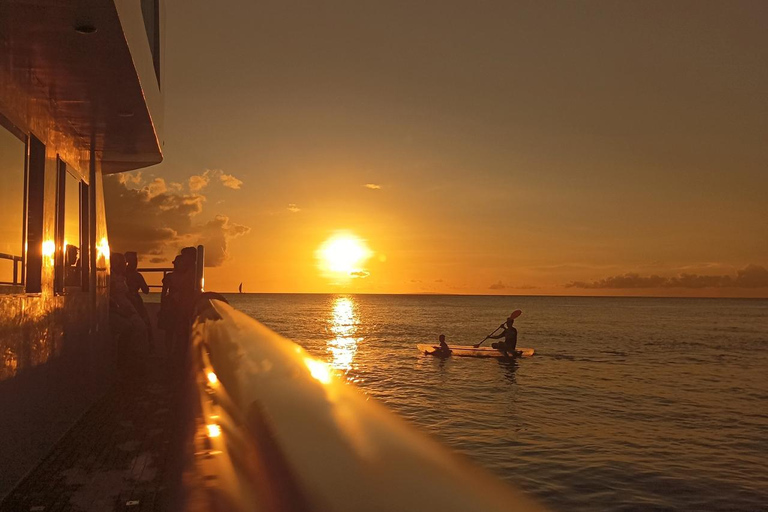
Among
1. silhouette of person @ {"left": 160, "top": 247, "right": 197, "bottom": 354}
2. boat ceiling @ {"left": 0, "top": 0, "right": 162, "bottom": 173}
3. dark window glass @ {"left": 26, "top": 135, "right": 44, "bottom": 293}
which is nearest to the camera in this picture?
boat ceiling @ {"left": 0, "top": 0, "right": 162, "bottom": 173}

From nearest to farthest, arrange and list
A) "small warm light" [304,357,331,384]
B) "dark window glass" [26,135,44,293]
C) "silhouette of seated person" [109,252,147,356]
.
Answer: "small warm light" [304,357,331,384]
"dark window glass" [26,135,44,293]
"silhouette of seated person" [109,252,147,356]

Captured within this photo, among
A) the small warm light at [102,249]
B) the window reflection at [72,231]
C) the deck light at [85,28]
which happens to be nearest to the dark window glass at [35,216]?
the window reflection at [72,231]

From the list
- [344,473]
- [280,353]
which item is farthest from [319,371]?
[344,473]

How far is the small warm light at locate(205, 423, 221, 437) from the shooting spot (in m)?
1.08

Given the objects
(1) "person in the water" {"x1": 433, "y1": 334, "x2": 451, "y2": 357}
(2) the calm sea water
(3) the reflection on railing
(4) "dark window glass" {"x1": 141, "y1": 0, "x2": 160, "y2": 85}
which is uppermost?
(4) "dark window glass" {"x1": 141, "y1": 0, "x2": 160, "y2": 85}

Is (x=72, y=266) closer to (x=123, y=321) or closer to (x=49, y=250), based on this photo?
(x=49, y=250)

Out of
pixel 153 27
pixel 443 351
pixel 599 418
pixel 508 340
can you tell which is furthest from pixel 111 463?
pixel 443 351

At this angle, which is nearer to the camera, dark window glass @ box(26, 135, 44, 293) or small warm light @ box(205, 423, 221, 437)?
small warm light @ box(205, 423, 221, 437)

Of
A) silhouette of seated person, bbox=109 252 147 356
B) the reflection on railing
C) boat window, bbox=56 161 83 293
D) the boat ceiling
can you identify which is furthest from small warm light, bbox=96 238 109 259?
the reflection on railing

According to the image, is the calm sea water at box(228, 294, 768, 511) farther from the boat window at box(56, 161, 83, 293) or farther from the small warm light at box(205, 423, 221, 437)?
the boat window at box(56, 161, 83, 293)

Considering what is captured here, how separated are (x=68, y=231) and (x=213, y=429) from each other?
7.44 metres

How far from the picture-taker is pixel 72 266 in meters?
7.99

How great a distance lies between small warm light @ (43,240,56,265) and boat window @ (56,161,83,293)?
0.37 meters

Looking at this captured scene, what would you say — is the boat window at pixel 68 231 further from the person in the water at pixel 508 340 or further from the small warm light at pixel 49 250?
the person in the water at pixel 508 340
